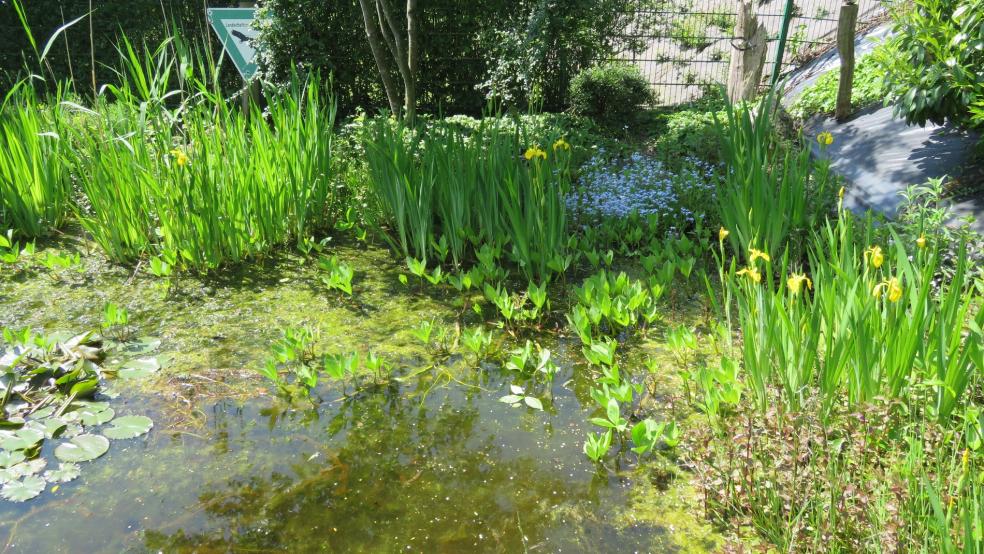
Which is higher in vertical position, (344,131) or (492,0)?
(492,0)

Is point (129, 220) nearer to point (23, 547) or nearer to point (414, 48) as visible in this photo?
point (23, 547)

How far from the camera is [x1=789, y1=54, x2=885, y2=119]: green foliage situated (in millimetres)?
5738

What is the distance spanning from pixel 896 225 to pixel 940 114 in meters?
1.15

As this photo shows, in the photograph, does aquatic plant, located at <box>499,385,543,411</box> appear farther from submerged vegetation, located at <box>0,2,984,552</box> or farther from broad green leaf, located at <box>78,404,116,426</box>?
broad green leaf, located at <box>78,404,116,426</box>

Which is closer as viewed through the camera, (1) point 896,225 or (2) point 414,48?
(1) point 896,225

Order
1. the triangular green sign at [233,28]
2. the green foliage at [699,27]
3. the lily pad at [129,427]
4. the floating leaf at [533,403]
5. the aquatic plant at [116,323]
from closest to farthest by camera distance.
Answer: the lily pad at [129,427], the floating leaf at [533,403], the aquatic plant at [116,323], the triangular green sign at [233,28], the green foliage at [699,27]

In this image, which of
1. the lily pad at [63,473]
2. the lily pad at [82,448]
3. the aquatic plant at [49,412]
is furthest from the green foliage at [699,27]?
the lily pad at [63,473]

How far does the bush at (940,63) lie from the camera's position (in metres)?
3.63

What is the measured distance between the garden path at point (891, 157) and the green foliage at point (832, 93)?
8.8 inches

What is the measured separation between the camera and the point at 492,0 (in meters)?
7.97

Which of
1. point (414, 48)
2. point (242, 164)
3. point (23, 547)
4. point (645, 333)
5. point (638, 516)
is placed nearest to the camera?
point (23, 547)

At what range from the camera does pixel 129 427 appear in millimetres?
2324

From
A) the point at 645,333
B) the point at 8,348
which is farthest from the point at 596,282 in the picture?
the point at 8,348

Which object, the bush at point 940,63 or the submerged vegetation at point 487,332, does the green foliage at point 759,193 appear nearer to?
the submerged vegetation at point 487,332
